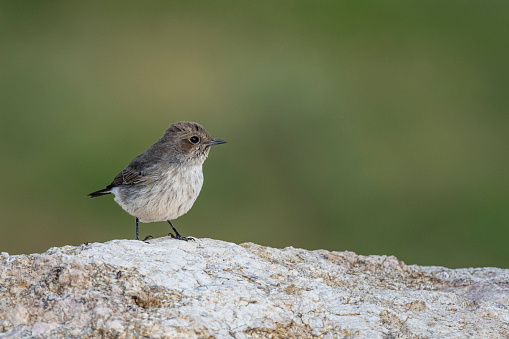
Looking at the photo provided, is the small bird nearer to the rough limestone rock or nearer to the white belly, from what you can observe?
the white belly

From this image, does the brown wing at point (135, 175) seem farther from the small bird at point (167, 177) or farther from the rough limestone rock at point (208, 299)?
the rough limestone rock at point (208, 299)

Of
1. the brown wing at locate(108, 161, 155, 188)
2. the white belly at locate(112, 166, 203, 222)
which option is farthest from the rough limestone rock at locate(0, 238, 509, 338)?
the brown wing at locate(108, 161, 155, 188)

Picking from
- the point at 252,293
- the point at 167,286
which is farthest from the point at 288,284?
the point at 167,286

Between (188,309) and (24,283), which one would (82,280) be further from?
(188,309)

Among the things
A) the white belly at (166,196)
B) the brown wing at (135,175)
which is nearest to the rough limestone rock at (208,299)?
the white belly at (166,196)

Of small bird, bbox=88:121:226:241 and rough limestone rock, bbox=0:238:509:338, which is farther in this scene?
small bird, bbox=88:121:226:241

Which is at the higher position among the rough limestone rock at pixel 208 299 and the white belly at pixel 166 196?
the white belly at pixel 166 196

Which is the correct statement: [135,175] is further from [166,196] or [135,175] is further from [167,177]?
[166,196]
